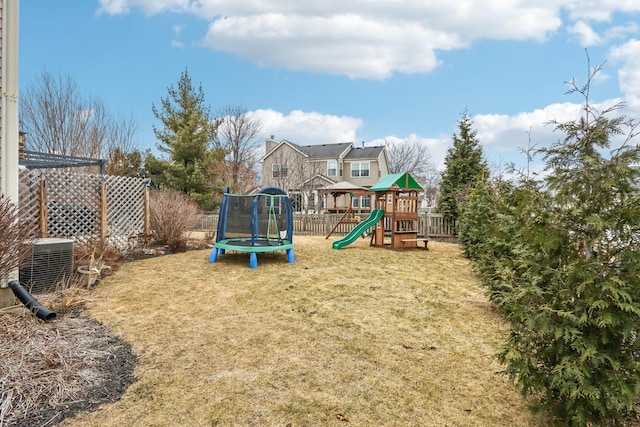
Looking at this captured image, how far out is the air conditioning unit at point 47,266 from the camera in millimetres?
5223

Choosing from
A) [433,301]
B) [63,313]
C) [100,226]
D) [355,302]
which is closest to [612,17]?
[433,301]

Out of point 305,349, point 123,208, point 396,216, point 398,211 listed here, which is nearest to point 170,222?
point 123,208

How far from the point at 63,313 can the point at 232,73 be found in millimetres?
12771

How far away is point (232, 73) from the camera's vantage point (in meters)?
15.2

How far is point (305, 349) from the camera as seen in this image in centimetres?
367

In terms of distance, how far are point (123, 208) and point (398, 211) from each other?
7.85 meters

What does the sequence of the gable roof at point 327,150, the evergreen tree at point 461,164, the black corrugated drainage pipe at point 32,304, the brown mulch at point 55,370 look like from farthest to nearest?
the gable roof at point 327,150, the evergreen tree at point 461,164, the black corrugated drainage pipe at point 32,304, the brown mulch at point 55,370

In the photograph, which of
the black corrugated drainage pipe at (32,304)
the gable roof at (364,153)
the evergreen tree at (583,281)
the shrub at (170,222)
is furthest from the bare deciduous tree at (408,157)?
the evergreen tree at (583,281)

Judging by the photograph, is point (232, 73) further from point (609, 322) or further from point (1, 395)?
point (609, 322)

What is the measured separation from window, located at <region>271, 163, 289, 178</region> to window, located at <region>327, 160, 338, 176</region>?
3691mm

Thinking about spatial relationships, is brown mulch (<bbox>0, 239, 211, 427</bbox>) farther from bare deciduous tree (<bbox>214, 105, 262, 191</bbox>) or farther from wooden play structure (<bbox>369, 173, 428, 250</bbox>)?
bare deciduous tree (<bbox>214, 105, 262, 191</bbox>)

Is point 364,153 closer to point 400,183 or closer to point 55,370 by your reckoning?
point 400,183

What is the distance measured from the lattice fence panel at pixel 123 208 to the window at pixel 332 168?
2265cm

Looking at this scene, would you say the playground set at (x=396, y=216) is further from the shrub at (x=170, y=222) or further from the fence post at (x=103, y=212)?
the fence post at (x=103, y=212)
